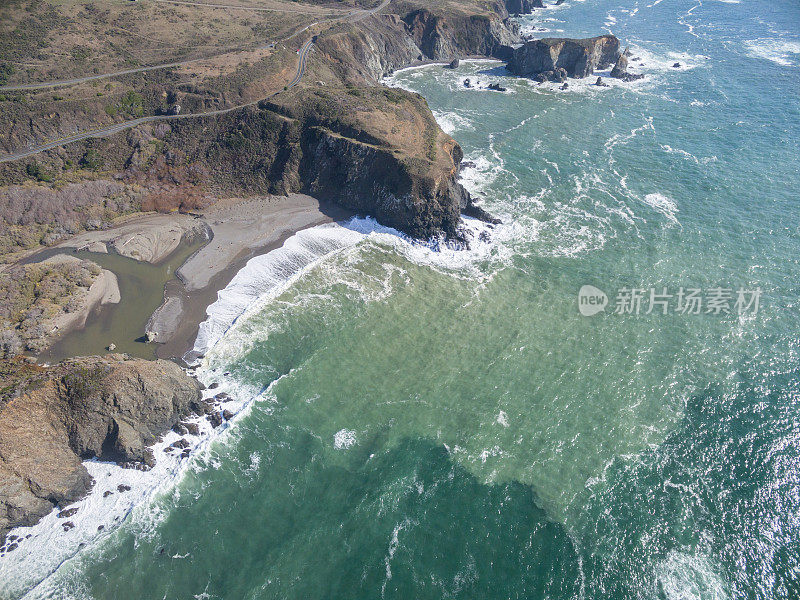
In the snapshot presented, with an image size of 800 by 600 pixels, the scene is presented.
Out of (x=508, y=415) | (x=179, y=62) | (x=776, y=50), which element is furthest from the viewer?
(x=776, y=50)

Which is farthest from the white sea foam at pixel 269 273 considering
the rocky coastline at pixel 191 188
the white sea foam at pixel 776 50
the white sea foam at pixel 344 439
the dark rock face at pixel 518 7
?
the dark rock face at pixel 518 7

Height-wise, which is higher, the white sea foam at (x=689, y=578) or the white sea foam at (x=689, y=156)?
the white sea foam at (x=689, y=156)

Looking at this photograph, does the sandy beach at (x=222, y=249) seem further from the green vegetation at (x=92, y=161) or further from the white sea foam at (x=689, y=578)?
the white sea foam at (x=689, y=578)

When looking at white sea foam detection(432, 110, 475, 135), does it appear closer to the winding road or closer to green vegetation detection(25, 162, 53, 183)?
the winding road

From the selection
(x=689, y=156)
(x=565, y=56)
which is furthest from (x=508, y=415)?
(x=565, y=56)

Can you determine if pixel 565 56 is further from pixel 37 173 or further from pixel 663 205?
pixel 37 173

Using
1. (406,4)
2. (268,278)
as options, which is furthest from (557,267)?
(406,4)
